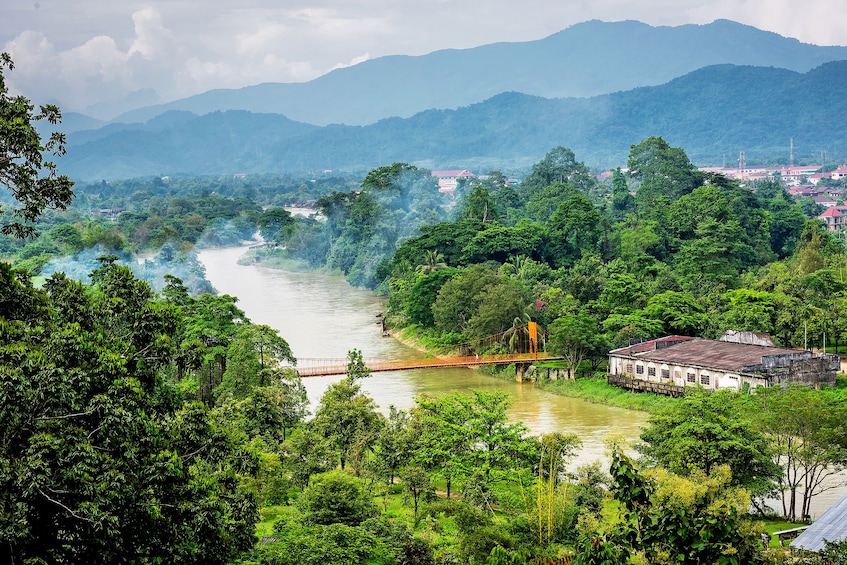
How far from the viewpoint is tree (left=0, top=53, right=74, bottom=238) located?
27.9 feet

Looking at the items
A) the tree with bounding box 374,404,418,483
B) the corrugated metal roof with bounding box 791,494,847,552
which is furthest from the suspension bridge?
the corrugated metal roof with bounding box 791,494,847,552

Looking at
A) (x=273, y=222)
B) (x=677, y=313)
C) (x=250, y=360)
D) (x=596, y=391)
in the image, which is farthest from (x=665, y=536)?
(x=273, y=222)

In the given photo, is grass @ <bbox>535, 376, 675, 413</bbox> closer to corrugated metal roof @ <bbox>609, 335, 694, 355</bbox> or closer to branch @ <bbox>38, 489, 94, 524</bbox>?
corrugated metal roof @ <bbox>609, 335, 694, 355</bbox>

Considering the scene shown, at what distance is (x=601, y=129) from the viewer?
541 ft

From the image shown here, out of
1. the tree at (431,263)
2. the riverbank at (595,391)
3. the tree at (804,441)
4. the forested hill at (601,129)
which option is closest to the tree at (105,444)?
the tree at (804,441)

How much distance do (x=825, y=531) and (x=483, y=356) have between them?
15422 mm

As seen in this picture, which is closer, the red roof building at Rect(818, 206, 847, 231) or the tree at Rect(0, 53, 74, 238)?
the tree at Rect(0, 53, 74, 238)

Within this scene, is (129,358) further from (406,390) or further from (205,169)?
(205,169)

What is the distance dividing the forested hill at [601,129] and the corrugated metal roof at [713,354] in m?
118

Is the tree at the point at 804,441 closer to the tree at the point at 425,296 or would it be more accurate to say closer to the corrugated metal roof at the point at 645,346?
the corrugated metal roof at the point at 645,346

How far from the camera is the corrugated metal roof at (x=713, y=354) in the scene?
74.7 ft

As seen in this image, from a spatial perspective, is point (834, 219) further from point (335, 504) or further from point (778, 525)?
point (335, 504)

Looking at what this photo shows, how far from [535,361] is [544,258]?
14333 millimetres

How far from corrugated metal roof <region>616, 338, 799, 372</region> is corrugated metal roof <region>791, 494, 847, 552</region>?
31.0 ft
